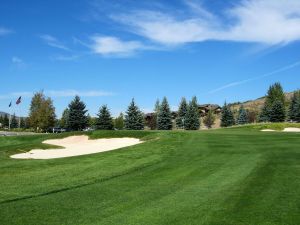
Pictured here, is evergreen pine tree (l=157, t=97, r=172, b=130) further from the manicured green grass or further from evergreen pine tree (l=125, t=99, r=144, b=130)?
the manicured green grass

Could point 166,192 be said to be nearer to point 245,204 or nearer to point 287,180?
point 245,204

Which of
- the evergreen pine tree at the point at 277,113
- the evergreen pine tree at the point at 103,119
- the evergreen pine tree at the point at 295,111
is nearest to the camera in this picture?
the evergreen pine tree at the point at 103,119

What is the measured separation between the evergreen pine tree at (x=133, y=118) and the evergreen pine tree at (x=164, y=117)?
822 cm

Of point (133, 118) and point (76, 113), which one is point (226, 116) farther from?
point (76, 113)

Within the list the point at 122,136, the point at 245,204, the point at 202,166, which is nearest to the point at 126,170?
the point at 202,166

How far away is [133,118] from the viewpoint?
282ft

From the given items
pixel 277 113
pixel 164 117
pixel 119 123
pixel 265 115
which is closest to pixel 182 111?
pixel 164 117

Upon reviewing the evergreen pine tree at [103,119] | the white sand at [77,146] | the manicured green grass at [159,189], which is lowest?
the manicured green grass at [159,189]

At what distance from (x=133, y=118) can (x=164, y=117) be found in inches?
411

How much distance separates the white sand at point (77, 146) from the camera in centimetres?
2759

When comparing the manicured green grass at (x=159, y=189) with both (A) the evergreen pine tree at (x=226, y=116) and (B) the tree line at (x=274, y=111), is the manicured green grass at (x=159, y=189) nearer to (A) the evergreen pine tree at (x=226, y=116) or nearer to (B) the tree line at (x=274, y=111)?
(B) the tree line at (x=274, y=111)

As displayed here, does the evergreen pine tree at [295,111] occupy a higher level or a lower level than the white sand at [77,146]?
higher

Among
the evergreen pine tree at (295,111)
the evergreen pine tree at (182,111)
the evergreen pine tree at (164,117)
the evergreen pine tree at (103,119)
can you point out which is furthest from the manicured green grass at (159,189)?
the evergreen pine tree at (182,111)

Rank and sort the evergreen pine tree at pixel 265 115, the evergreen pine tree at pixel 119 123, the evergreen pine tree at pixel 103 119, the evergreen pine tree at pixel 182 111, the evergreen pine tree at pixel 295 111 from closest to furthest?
the evergreen pine tree at pixel 103 119, the evergreen pine tree at pixel 295 111, the evergreen pine tree at pixel 265 115, the evergreen pine tree at pixel 182 111, the evergreen pine tree at pixel 119 123
